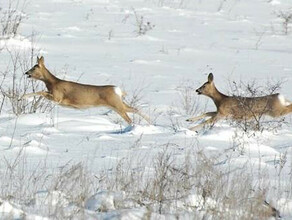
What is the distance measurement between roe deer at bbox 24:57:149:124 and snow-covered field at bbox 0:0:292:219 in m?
0.21

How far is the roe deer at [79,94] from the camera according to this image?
11047mm

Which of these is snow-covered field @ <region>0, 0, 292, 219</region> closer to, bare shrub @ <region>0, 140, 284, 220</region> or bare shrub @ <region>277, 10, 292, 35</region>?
bare shrub @ <region>0, 140, 284, 220</region>

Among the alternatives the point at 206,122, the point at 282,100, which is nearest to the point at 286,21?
the point at 282,100

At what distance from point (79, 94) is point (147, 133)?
2408mm

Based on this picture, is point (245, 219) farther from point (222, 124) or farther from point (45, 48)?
point (45, 48)

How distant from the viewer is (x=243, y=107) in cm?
1005

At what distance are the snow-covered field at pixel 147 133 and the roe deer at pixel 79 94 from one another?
8.3 inches

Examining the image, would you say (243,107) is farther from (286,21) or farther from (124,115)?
(286,21)

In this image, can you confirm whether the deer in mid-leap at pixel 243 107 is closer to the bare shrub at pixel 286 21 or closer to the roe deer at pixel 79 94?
the roe deer at pixel 79 94

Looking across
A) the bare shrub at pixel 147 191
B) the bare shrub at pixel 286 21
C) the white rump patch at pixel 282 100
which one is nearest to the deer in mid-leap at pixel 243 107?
the white rump patch at pixel 282 100

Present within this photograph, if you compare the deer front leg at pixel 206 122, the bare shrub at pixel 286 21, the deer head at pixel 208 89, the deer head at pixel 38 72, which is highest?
the bare shrub at pixel 286 21

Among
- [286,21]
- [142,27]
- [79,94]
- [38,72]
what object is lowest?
[79,94]

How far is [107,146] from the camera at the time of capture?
7.90 meters

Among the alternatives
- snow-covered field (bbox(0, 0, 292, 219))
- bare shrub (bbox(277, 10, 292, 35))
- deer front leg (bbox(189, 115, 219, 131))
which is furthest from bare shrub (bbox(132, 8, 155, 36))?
deer front leg (bbox(189, 115, 219, 131))
